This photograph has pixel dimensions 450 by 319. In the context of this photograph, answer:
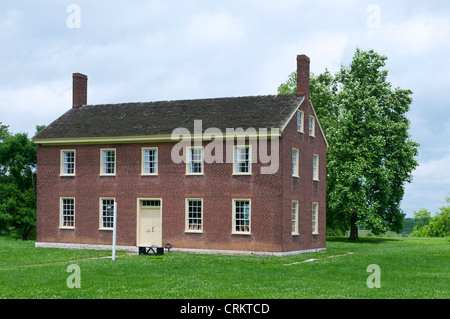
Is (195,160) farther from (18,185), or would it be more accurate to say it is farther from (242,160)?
(18,185)

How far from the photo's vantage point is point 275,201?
3139 centimetres

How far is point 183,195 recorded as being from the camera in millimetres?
33500

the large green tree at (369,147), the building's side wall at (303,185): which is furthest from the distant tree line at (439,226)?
the building's side wall at (303,185)

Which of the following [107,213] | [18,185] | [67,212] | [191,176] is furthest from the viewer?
[18,185]

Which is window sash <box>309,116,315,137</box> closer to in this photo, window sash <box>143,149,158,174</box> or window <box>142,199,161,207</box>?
window sash <box>143,149,158,174</box>

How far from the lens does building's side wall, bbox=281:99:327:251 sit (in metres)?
32.1

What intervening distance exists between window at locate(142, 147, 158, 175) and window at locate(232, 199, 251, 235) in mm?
5046

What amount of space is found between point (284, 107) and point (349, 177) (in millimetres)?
15623

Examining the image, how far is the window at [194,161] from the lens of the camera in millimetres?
33219

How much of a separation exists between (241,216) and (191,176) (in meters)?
3.48

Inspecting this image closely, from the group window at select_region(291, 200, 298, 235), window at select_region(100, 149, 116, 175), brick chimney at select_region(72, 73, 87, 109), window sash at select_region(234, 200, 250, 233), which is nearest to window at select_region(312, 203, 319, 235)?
window at select_region(291, 200, 298, 235)

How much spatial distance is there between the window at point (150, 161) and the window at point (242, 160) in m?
4.73

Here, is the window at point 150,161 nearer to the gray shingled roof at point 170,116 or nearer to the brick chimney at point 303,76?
the gray shingled roof at point 170,116

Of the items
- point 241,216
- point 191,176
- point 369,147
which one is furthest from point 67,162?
point 369,147
